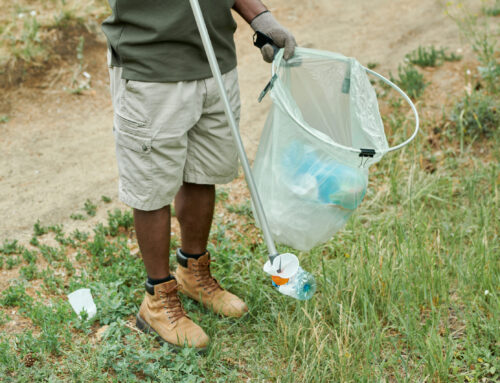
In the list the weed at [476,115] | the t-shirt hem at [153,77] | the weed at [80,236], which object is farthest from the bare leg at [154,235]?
the weed at [476,115]

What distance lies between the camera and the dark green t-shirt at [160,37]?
6.12 feet

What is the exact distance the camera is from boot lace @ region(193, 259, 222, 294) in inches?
95.9

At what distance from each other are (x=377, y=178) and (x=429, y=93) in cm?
101

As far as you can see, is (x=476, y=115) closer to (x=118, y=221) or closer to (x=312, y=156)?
(x=312, y=156)

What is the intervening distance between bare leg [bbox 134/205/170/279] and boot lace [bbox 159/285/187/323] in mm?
98

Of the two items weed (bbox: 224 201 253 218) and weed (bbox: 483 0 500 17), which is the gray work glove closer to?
weed (bbox: 224 201 253 218)

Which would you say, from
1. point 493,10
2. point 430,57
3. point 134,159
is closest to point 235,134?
point 134,159

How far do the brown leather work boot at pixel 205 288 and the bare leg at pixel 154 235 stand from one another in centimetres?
24

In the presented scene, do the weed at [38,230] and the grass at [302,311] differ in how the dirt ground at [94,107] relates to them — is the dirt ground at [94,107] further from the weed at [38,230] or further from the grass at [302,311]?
the grass at [302,311]

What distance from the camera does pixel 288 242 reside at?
210 centimetres

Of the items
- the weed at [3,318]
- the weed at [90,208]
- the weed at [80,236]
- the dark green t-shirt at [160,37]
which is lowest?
the weed at [90,208]

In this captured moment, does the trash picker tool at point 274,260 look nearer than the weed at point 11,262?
Yes

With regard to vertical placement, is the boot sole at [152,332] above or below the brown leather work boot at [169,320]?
below

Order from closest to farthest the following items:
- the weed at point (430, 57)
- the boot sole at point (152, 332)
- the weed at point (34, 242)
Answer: the boot sole at point (152, 332), the weed at point (34, 242), the weed at point (430, 57)
